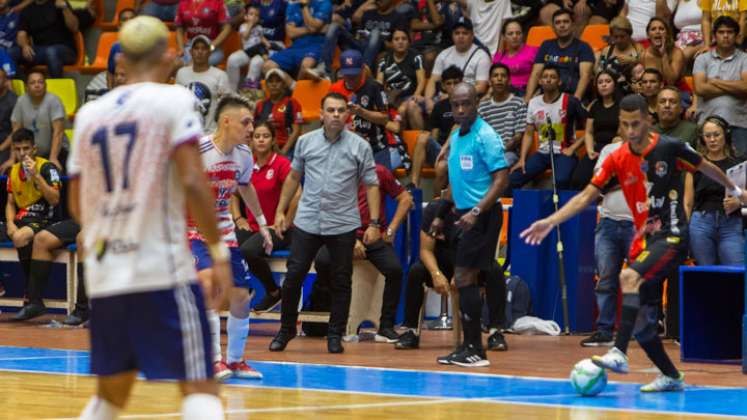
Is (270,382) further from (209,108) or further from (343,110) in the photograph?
(209,108)

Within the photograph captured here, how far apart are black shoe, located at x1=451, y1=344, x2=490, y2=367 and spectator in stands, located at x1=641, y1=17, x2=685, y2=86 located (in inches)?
209

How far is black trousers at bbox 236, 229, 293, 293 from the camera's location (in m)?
14.3

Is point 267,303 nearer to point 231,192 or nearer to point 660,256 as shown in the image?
point 231,192

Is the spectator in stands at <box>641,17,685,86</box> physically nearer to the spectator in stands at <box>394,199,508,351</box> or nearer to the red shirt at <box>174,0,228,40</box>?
Result: the spectator in stands at <box>394,199,508,351</box>

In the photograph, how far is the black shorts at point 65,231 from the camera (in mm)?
15773

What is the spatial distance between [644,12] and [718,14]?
147 cm

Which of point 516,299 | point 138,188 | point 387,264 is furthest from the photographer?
point 516,299

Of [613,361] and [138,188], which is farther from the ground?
[138,188]

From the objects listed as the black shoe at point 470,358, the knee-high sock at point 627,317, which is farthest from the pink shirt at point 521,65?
the knee-high sock at point 627,317

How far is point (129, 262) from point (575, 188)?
10643 millimetres

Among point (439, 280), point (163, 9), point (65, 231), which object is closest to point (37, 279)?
point (65, 231)

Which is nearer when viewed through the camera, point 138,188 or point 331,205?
point 138,188

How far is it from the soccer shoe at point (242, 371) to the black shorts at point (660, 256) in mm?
2906

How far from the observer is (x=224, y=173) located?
10062 millimetres
